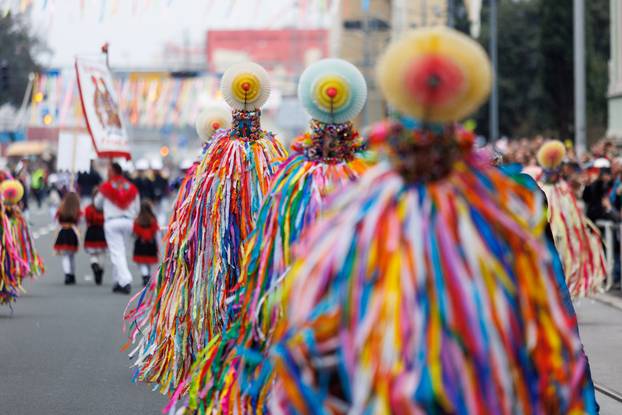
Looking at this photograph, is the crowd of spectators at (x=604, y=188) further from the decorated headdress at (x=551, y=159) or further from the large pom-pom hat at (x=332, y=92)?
the large pom-pom hat at (x=332, y=92)

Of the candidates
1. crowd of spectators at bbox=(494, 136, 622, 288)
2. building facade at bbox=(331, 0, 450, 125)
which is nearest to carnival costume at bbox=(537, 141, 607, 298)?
crowd of spectators at bbox=(494, 136, 622, 288)

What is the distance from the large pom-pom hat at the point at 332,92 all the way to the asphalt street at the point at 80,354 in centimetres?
307

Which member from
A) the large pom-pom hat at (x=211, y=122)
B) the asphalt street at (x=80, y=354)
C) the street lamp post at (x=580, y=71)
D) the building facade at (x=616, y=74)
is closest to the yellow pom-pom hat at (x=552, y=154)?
the asphalt street at (x=80, y=354)

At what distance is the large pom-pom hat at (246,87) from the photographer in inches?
332

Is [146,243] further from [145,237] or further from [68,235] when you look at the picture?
[68,235]

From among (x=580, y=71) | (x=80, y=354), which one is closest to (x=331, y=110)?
(x=80, y=354)

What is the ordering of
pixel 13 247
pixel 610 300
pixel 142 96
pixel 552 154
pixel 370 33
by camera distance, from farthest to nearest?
pixel 370 33
pixel 142 96
pixel 610 300
pixel 13 247
pixel 552 154

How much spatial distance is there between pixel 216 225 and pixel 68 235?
10284 millimetres

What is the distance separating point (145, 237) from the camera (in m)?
17.6

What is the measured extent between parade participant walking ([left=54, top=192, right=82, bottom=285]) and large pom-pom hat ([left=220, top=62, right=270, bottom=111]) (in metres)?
10.1

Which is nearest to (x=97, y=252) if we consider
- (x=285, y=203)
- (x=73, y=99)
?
(x=285, y=203)

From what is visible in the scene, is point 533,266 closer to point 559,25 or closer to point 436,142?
point 436,142

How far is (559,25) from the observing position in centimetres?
4209

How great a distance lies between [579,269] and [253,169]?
5.84 m
